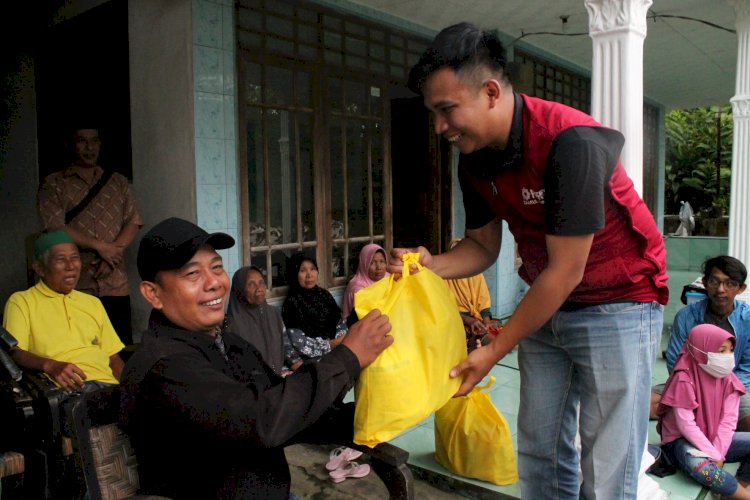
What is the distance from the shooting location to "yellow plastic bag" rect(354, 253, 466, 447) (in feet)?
5.26

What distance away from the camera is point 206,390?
1.38m

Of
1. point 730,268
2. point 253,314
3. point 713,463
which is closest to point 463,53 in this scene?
point 713,463

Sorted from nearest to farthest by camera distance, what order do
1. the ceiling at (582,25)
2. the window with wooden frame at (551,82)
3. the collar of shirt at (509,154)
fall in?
the collar of shirt at (509,154), the ceiling at (582,25), the window with wooden frame at (551,82)

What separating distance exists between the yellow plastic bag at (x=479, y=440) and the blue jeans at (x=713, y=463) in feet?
2.97

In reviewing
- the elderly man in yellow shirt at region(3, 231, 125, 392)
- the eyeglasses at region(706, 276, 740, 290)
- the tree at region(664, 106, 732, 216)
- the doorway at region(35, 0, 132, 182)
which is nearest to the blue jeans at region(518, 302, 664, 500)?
the elderly man in yellow shirt at region(3, 231, 125, 392)

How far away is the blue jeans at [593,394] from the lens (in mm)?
1756

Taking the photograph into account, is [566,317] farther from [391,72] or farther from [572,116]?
[391,72]

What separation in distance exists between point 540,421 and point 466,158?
0.90 meters

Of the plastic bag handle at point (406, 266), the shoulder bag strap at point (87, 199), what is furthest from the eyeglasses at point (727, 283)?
the shoulder bag strap at point (87, 199)

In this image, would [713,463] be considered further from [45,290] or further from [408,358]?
[45,290]

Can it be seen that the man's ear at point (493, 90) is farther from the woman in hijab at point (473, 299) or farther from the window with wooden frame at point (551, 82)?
the window with wooden frame at point (551, 82)

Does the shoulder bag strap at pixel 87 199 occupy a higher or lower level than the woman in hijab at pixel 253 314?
higher

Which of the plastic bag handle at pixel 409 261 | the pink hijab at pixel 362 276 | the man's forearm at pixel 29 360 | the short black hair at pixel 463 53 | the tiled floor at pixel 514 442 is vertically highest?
the short black hair at pixel 463 53

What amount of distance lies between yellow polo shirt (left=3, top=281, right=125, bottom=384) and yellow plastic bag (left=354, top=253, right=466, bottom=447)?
6.99 ft
